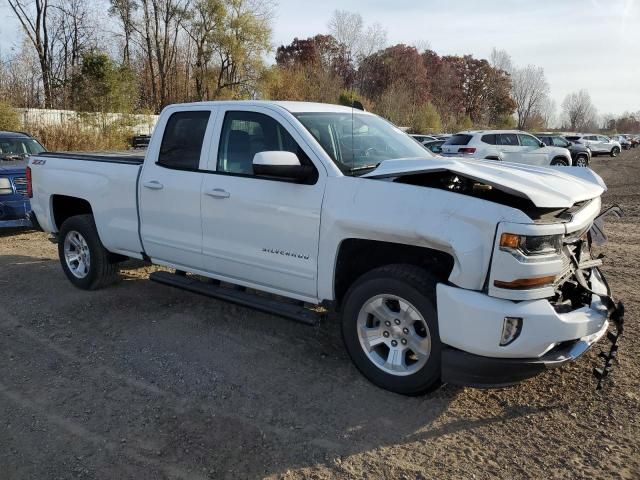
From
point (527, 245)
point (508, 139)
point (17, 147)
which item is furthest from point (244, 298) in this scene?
point (508, 139)

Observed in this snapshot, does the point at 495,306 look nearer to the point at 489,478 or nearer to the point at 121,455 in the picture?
the point at 489,478

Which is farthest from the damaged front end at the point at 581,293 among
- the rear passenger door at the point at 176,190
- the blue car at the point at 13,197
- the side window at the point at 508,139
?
the side window at the point at 508,139

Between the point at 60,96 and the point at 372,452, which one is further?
the point at 60,96

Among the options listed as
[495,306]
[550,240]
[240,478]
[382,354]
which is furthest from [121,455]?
[550,240]

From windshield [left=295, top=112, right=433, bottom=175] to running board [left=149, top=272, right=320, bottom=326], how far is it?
1.09 meters

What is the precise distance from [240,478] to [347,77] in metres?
57.6

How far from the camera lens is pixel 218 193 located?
172 inches

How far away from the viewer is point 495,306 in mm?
3043

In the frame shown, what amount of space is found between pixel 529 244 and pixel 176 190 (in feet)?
9.84

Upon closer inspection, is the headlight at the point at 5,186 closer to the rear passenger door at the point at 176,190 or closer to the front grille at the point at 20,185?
the front grille at the point at 20,185

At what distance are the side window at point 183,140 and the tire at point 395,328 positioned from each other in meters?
1.98

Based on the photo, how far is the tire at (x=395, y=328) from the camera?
339 cm

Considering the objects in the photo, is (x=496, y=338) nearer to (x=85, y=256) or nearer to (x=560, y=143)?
(x=85, y=256)

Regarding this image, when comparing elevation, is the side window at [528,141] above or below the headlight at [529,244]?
below
